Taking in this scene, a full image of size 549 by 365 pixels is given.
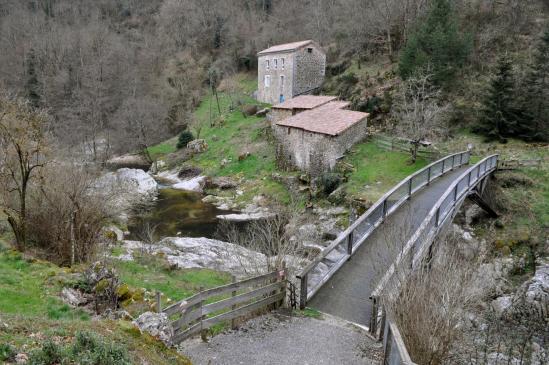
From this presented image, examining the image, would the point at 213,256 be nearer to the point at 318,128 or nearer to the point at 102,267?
the point at 102,267

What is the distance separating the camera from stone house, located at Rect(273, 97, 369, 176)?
28.8m

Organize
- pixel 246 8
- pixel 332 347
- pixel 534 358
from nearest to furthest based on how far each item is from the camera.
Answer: pixel 332 347 → pixel 534 358 → pixel 246 8

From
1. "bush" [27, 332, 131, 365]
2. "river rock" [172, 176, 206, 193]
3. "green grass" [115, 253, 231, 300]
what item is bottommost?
"river rock" [172, 176, 206, 193]

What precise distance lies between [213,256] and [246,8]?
6275cm

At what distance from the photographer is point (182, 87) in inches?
2255

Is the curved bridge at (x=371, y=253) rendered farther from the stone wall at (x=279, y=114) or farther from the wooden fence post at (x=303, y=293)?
the stone wall at (x=279, y=114)

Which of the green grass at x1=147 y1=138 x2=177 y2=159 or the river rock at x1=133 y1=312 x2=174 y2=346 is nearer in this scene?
the river rock at x1=133 y1=312 x2=174 y2=346

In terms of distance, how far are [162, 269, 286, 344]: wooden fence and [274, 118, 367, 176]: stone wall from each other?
1925cm

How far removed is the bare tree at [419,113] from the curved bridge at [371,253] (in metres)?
9.08

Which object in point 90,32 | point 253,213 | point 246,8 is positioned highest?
point 246,8

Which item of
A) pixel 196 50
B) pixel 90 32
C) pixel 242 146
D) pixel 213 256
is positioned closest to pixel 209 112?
pixel 242 146

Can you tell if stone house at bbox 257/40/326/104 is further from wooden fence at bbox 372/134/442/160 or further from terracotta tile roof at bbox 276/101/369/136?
wooden fence at bbox 372/134/442/160

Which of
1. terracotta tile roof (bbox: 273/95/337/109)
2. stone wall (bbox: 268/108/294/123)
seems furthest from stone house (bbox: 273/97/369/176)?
stone wall (bbox: 268/108/294/123)

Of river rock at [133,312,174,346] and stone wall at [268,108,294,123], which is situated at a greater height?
river rock at [133,312,174,346]
